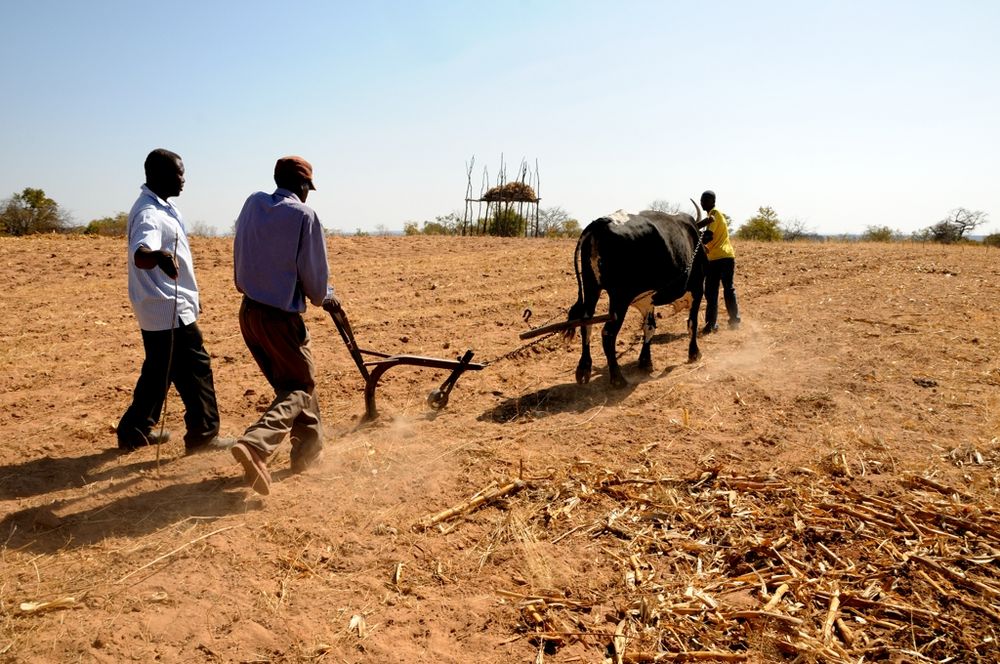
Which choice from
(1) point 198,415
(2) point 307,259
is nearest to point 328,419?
(1) point 198,415

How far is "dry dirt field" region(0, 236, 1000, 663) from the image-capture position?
110 inches

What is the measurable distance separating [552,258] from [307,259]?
11291 millimetres

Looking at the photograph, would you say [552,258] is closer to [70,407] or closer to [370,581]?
[70,407]

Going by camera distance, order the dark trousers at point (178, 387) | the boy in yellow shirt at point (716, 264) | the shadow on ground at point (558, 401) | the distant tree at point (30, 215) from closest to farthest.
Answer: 1. the dark trousers at point (178, 387)
2. the shadow on ground at point (558, 401)
3. the boy in yellow shirt at point (716, 264)
4. the distant tree at point (30, 215)

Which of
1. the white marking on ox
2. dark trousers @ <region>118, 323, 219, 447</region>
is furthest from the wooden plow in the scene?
the white marking on ox

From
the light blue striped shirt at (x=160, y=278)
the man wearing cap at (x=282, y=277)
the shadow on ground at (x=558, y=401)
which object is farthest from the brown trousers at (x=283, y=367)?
the shadow on ground at (x=558, y=401)

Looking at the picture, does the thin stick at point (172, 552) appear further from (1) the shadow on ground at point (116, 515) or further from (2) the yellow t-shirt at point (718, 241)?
(2) the yellow t-shirt at point (718, 241)

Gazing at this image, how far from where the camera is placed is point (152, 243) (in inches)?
161

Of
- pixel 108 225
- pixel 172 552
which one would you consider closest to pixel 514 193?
pixel 108 225

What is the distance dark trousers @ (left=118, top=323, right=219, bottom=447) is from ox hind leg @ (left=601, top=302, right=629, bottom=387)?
11.5 feet

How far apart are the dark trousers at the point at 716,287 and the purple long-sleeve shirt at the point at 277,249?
5803 millimetres

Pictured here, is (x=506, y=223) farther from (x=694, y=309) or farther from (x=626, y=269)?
(x=626, y=269)

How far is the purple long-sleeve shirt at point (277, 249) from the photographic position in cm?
390

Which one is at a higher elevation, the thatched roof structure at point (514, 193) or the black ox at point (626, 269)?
the thatched roof structure at point (514, 193)
